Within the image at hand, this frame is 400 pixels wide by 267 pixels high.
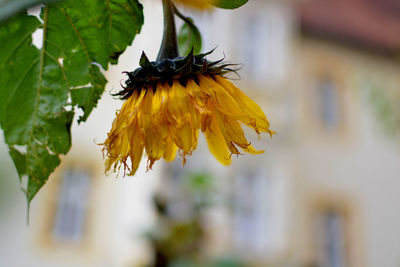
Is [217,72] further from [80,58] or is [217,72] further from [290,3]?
[290,3]

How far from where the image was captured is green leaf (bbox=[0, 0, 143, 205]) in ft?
1.07

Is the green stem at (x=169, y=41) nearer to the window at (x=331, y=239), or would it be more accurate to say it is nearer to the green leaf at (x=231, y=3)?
the green leaf at (x=231, y=3)

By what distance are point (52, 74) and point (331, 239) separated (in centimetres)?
687

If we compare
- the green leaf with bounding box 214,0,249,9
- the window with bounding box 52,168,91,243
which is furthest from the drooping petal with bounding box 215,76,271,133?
the window with bounding box 52,168,91,243

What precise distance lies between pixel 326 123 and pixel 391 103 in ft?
6.10

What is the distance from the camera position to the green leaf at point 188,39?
43 cm

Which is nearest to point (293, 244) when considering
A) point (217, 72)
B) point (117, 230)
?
point (117, 230)

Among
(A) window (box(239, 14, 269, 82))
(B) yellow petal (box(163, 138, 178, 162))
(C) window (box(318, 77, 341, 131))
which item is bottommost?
(B) yellow petal (box(163, 138, 178, 162))

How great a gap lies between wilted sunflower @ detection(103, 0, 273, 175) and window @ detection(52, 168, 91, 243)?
556cm

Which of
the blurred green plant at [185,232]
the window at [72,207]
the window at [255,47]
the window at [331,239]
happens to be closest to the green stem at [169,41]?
the blurred green plant at [185,232]

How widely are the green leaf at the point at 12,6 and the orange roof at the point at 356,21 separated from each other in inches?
285

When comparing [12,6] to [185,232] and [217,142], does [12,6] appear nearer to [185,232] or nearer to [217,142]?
[217,142]

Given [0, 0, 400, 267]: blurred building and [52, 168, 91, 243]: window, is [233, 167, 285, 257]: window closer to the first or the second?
[0, 0, 400, 267]: blurred building

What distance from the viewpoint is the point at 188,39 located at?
1.53ft
